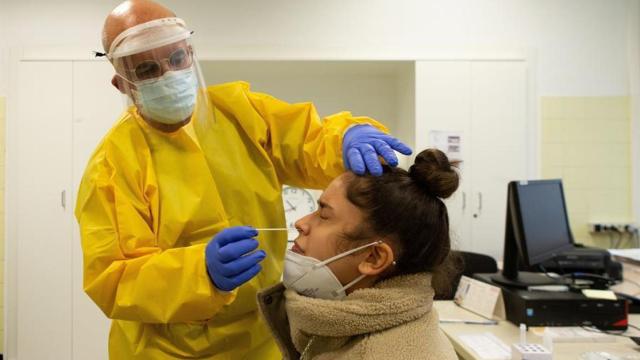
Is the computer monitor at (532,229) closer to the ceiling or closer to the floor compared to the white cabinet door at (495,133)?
closer to the floor

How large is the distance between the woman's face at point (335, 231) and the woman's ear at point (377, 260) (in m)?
0.01

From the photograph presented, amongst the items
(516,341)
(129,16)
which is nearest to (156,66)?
(129,16)

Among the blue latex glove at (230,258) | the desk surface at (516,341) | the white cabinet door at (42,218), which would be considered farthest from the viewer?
the white cabinet door at (42,218)

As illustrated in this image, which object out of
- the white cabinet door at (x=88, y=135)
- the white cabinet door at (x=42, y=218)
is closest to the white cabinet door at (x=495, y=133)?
the white cabinet door at (x=88, y=135)

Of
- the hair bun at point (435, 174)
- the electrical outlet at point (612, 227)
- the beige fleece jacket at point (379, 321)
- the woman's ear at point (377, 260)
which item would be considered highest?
the hair bun at point (435, 174)

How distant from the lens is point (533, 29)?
338 centimetres

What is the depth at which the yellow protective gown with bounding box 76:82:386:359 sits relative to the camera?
0.99m

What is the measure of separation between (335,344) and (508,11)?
10.3 feet

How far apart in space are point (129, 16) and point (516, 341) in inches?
63.8

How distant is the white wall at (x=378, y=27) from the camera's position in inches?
128

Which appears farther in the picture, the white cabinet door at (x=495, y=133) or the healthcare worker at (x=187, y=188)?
the white cabinet door at (x=495, y=133)

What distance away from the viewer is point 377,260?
1034mm

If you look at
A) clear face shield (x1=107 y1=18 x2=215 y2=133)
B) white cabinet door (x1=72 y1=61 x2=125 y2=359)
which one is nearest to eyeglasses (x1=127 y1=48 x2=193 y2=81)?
clear face shield (x1=107 y1=18 x2=215 y2=133)

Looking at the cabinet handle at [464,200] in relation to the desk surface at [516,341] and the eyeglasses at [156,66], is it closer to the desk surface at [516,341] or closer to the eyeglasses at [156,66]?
the desk surface at [516,341]
